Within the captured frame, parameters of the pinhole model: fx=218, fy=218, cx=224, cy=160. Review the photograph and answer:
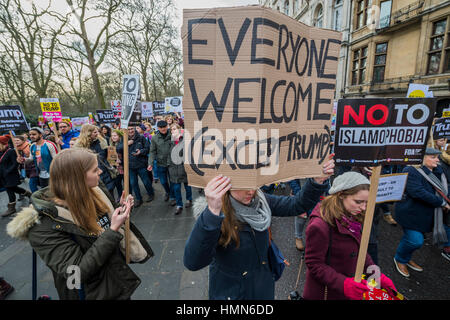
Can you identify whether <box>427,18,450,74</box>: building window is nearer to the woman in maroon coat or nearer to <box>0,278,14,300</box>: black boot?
the woman in maroon coat

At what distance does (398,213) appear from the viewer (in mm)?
3023

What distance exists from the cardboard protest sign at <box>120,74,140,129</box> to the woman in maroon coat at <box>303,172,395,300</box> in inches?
72.5

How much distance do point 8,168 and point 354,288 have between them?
6.76 metres

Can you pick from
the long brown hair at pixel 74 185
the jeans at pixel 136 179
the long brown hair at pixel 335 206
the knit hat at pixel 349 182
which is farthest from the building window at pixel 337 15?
the long brown hair at pixel 74 185

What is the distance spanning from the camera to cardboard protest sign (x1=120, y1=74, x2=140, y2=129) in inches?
78.4

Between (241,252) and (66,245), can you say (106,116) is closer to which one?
(66,245)

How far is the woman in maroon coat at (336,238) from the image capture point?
168 cm

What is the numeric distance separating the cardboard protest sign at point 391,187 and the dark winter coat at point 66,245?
10.5ft

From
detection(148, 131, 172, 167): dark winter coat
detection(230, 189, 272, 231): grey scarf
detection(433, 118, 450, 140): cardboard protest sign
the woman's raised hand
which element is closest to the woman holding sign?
detection(230, 189, 272, 231): grey scarf

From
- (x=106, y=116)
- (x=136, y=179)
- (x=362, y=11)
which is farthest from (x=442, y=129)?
(x=362, y=11)

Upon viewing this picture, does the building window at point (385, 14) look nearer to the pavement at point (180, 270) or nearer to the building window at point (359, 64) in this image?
the building window at point (359, 64)

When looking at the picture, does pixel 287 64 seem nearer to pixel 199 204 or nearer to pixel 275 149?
pixel 275 149

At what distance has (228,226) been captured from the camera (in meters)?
1.35

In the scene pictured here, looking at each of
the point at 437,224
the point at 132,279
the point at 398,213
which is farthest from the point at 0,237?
→ the point at 437,224
